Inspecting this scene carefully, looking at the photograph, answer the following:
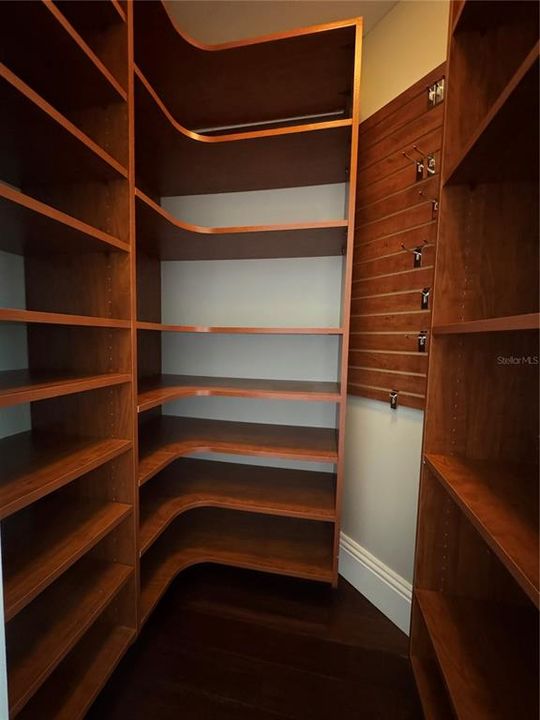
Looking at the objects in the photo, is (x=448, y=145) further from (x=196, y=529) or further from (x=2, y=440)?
(x=196, y=529)

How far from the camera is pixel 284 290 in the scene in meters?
1.89

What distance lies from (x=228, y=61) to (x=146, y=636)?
243 centimetres

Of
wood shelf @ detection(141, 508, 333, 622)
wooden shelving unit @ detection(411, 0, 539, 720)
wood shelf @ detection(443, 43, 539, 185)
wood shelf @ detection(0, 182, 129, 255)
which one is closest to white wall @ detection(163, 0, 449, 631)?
wood shelf @ detection(141, 508, 333, 622)

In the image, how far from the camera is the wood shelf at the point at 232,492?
1.50 meters

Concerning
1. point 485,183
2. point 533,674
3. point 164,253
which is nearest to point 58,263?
point 164,253

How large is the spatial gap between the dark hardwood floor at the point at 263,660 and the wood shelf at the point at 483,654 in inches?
18.3

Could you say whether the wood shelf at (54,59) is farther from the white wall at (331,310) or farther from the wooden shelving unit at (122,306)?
the white wall at (331,310)

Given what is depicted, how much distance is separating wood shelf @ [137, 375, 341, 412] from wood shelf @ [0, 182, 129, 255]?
0.60 metres

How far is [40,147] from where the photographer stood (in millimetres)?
954

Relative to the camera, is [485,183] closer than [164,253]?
Yes

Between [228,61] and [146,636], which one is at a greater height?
[228,61]

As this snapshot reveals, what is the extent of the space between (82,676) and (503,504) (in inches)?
55.8

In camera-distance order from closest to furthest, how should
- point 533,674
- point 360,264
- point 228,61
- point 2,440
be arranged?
point 533,674 < point 2,440 < point 228,61 < point 360,264

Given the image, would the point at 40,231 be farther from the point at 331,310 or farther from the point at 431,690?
the point at 431,690
